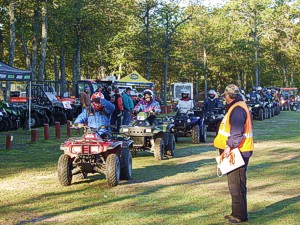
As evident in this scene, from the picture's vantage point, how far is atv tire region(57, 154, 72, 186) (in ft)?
32.2

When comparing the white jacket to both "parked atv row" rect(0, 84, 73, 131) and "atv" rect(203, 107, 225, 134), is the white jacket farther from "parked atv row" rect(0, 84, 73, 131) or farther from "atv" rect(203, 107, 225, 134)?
"parked atv row" rect(0, 84, 73, 131)

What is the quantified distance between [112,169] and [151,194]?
880 millimetres

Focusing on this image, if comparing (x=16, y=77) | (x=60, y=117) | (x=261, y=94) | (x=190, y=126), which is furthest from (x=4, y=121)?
(x=261, y=94)

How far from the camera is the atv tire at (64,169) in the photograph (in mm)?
9820

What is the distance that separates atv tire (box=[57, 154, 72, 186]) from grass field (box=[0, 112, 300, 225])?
13 cm

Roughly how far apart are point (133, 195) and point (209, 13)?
44699 millimetres

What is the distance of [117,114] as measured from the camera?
1969 centimetres

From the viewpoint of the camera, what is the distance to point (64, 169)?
9.82 m

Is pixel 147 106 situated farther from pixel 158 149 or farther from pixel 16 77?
pixel 16 77

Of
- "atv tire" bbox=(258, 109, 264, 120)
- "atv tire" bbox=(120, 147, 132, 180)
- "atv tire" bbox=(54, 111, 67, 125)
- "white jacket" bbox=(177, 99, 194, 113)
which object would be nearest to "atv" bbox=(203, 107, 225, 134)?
"white jacket" bbox=(177, 99, 194, 113)

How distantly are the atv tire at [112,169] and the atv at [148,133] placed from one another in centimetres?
354

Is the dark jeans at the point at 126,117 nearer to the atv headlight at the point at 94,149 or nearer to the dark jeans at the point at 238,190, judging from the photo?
the atv headlight at the point at 94,149

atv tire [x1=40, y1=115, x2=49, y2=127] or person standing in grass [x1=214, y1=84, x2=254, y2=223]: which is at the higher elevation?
atv tire [x1=40, y1=115, x2=49, y2=127]

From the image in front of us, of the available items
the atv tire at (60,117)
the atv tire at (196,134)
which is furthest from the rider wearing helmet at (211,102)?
the atv tire at (60,117)
